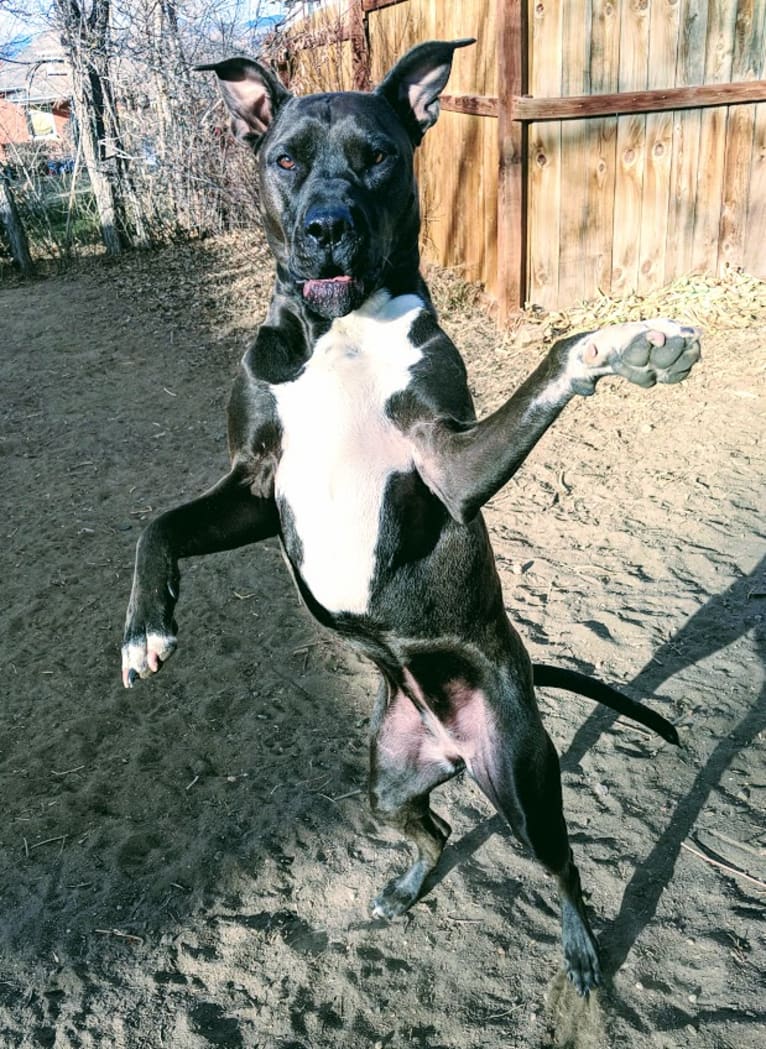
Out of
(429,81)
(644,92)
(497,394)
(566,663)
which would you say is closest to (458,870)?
(566,663)

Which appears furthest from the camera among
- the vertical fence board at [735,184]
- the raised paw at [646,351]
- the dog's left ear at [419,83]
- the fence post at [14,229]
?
the fence post at [14,229]

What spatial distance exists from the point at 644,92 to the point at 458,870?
5600 mm

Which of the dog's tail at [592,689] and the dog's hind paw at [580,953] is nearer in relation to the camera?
the dog's hind paw at [580,953]

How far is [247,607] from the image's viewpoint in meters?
4.16

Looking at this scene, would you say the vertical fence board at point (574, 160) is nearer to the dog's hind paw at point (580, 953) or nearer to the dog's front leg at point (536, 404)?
the dog's front leg at point (536, 404)

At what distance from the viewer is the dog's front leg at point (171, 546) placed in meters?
2.10

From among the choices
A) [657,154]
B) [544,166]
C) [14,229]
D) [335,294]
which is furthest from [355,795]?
[14,229]

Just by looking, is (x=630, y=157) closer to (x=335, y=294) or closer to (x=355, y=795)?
(x=335, y=294)

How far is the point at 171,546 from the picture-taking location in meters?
2.21

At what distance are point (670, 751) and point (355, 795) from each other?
1.08 meters

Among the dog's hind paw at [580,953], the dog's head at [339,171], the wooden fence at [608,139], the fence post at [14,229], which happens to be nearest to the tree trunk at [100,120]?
the fence post at [14,229]

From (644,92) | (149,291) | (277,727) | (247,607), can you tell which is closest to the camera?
(277,727)

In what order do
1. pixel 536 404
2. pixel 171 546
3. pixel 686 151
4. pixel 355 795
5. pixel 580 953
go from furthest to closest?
pixel 686 151
pixel 355 795
pixel 580 953
pixel 171 546
pixel 536 404

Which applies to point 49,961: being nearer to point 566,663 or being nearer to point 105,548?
point 566,663
